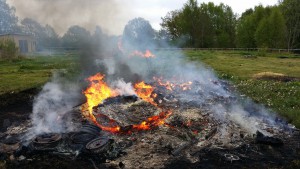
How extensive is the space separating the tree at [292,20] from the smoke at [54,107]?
5036 centimetres

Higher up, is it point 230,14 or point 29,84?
point 230,14

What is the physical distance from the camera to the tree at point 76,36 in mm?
18172

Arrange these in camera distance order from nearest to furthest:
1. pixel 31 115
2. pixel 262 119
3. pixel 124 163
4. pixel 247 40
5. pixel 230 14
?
1. pixel 124 163
2. pixel 262 119
3. pixel 31 115
4. pixel 247 40
5. pixel 230 14

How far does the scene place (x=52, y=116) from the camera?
42.9 ft

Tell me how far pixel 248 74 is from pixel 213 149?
55.6 feet

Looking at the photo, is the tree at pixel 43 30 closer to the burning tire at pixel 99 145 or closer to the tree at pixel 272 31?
the burning tire at pixel 99 145

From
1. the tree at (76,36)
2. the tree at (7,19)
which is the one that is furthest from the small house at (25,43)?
the tree at (76,36)

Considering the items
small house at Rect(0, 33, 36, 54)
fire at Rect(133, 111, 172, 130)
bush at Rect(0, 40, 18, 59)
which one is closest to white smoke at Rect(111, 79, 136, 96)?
fire at Rect(133, 111, 172, 130)

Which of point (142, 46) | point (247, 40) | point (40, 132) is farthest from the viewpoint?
point (247, 40)

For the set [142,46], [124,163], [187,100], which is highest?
[142,46]

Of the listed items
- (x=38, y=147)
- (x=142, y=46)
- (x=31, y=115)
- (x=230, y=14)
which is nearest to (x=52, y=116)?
(x=31, y=115)

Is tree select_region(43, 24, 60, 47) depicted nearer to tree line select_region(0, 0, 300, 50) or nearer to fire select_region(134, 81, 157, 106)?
fire select_region(134, 81, 157, 106)

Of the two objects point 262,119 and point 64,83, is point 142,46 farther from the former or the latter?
point 262,119

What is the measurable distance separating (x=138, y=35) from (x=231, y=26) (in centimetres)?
5789
